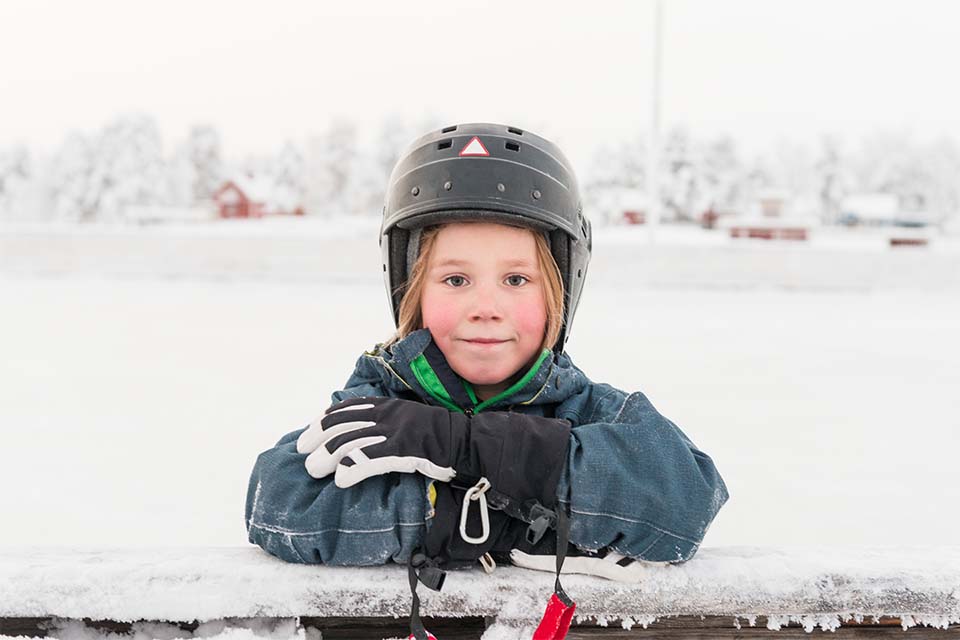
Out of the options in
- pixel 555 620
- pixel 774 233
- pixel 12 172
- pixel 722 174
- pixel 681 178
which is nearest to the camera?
pixel 555 620

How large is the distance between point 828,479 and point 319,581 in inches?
122

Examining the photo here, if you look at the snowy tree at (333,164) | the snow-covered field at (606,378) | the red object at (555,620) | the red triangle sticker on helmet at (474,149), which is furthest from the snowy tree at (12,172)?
the red object at (555,620)

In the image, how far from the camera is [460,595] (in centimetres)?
119

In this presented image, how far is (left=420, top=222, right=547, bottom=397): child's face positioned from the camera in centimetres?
144

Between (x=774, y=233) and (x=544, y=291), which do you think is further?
(x=774, y=233)

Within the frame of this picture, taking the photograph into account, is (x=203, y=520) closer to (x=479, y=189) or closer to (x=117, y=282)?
(x=479, y=189)

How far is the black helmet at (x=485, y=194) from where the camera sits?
1506 mm

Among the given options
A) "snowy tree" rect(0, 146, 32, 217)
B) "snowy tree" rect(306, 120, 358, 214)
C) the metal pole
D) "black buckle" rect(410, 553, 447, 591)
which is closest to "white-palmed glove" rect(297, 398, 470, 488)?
"black buckle" rect(410, 553, 447, 591)

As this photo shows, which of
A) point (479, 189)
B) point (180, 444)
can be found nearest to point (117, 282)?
point (180, 444)

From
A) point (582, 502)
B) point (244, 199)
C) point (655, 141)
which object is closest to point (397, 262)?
point (582, 502)

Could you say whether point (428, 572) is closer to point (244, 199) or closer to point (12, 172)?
point (244, 199)

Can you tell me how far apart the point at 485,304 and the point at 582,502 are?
392mm

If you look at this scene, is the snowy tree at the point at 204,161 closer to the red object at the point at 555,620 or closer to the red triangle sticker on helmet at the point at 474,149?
the red triangle sticker on helmet at the point at 474,149

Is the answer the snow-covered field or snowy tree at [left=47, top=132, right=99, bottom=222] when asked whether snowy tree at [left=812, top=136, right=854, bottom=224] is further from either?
snowy tree at [left=47, top=132, right=99, bottom=222]
